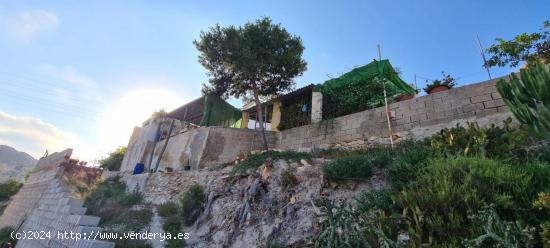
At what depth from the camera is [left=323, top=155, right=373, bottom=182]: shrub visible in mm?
5832

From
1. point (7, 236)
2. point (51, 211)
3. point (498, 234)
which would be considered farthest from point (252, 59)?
point (7, 236)

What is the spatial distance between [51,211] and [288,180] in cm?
735

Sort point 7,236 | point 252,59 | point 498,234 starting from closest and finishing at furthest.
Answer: point 498,234 < point 7,236 < point 252,59

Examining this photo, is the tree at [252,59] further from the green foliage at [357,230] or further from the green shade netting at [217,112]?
the green foliage at [357,230]

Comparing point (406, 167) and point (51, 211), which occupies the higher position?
point (406, 167)

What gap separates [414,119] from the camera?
822 centimetres

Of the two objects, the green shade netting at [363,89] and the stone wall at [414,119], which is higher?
the green shade netting at [363,89]

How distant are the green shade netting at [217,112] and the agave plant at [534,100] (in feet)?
39.3

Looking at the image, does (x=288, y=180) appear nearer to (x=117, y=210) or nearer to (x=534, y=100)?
(x=534, y=100)

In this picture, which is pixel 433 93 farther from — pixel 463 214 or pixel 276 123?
pixel 276 123

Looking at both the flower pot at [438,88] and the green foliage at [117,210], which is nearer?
the green foliage at [117,210]

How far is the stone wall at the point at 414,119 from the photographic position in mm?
7086

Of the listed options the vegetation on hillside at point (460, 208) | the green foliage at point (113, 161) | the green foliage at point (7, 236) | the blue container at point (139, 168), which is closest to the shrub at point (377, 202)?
the vegetation on hillside at point (460, 208)

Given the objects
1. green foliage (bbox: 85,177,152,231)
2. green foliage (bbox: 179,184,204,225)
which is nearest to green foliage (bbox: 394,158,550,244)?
green foliage (bbox: 179,184,204,225)
